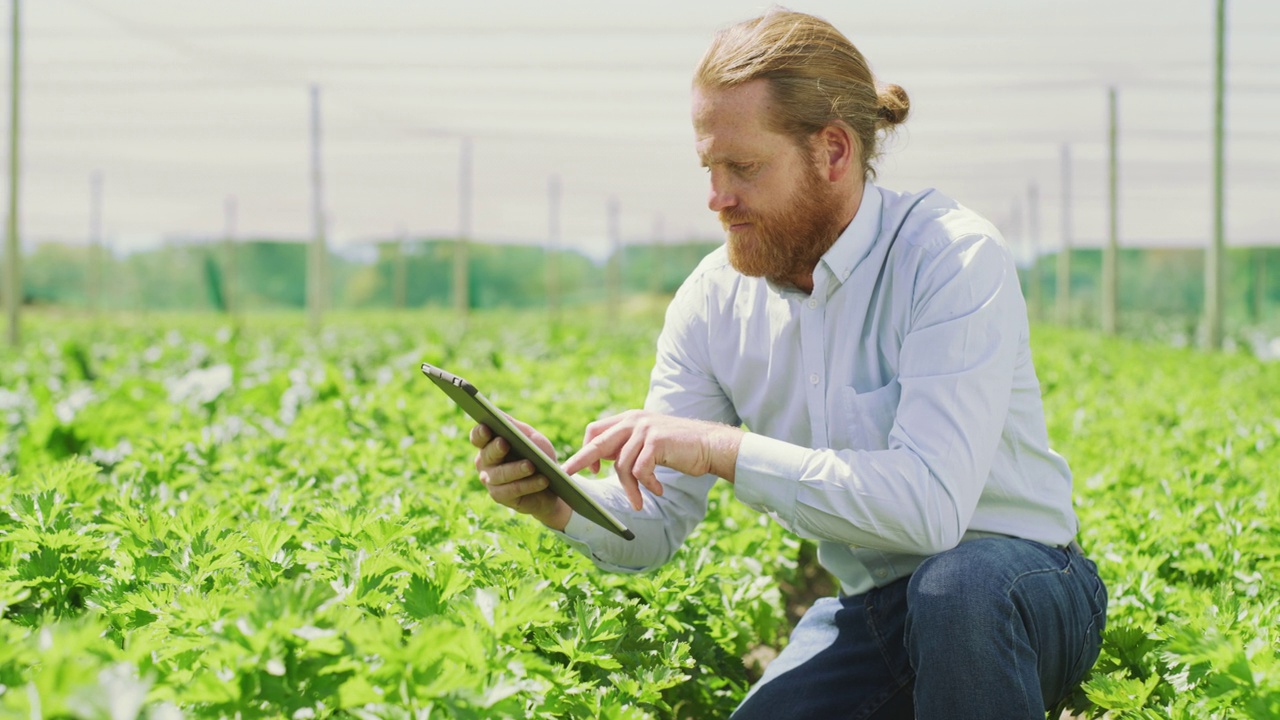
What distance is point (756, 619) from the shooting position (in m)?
3.10

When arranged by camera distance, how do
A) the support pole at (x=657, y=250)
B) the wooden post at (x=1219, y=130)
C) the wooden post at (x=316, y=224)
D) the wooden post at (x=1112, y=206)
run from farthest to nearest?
the support pole at (x=657, y=250) < the wooden post at (x=1112, y=206) < the wooden post at (x=316, y=224) < the wooden post at (x=1219, y=130)

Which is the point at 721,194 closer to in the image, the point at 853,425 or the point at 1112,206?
the point at 853,425

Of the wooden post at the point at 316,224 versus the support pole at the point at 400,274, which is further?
the support pole at the point at 400,274

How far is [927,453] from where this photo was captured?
2240 mm

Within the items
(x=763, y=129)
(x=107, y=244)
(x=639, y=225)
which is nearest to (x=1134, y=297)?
(x=639, y=225)

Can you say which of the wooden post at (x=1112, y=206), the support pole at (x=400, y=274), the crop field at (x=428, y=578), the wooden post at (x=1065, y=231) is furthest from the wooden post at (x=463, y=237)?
the crop field at (x=428, y=578)

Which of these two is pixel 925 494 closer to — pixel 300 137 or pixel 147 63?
pixel 147 63

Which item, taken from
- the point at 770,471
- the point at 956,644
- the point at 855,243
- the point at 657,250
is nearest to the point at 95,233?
the point at 657,250

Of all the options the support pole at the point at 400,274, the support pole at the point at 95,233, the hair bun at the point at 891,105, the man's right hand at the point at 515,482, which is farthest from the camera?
the support pole at the point at 400,274

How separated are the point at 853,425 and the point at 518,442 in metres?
0.81

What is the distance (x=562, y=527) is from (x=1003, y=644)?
972 millimetres

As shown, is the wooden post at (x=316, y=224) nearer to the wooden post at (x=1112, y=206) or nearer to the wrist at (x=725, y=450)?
the wooden post at (x=1112, y=206)

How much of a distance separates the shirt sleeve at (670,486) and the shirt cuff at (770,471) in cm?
38

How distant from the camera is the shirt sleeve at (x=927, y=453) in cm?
221
